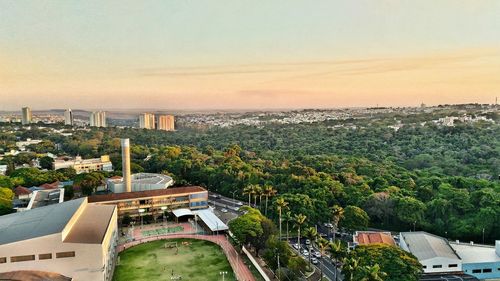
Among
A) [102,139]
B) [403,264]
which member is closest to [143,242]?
[403,264]

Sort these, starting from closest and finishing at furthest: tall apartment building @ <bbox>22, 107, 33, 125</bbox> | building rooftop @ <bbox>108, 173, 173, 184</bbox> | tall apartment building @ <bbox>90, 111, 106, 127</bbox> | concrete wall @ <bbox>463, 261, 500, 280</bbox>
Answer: concrete wall @ <bbox>463, 261, 500, 280</bbox> < building rooftop @ <bbox>108, 173, 173, 184</bbox> < tall apartment building @ <bbox>90, 111, 106, 127</bbox> < tall apartment building @ <bbox>22, 107, 33, 125</bbox>

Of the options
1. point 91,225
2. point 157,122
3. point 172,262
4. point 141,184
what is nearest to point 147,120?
point 157,122

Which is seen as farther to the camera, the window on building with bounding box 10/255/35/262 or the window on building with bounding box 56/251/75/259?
the window on building with bounding box 56/251/75/259

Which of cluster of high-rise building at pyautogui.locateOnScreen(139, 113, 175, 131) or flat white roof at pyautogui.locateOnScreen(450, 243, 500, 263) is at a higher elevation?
cluster of high-rise building at pyautogui.locateOnScreen(139, 113, 175, 131)

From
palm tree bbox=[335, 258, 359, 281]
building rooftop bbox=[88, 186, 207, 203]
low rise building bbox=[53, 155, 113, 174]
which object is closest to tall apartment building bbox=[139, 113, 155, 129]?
low rise building bbox=[53, 155, 113, 174]

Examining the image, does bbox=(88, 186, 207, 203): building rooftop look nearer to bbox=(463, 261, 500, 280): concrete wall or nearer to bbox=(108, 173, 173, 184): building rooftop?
bbox=(108, 173, 173, 184): building rooftop

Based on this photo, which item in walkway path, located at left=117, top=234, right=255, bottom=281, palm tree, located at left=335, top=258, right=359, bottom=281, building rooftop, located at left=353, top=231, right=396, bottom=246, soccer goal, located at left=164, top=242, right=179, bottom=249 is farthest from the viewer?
soccer goal, located at left=164, top=242, right=179, bottom=249

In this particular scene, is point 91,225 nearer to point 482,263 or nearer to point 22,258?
point 22,258

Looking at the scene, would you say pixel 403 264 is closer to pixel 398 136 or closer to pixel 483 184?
pixel 483 184
